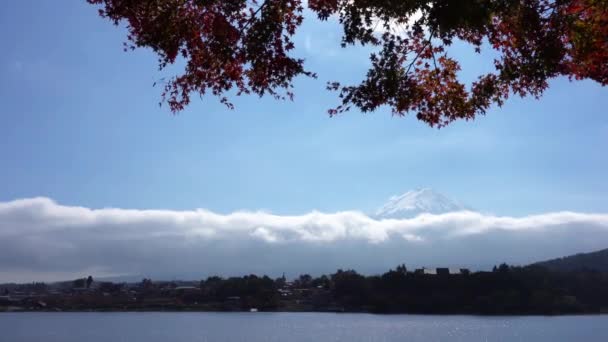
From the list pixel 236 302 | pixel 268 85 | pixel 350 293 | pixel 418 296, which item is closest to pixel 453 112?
pixel 268 85

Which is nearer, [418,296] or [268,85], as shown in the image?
[268,85]

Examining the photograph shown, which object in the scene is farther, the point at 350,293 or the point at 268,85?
the point at 350,293

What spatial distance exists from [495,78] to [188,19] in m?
4.31

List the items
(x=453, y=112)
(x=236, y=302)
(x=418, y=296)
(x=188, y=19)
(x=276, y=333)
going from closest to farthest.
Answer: (x=188, y=19) < (x=453, y=112) < (x=276, y=333) < (x=418, y=296) < (x=236, y=302)

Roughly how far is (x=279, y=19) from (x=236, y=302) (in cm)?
17052

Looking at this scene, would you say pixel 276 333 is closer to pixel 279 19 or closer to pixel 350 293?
pixel 350 293

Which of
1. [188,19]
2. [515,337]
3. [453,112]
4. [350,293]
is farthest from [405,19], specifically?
[350,293]

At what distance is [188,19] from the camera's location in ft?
26.3

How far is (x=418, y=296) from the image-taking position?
5148 inches

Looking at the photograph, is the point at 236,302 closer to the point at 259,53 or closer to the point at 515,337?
the point at 515,337

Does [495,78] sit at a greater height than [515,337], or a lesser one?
greater

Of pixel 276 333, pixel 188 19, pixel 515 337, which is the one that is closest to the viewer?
pixel 188 19

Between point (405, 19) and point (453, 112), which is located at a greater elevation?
point (405, 19)

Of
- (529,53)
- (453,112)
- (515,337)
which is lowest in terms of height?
(515,337)
